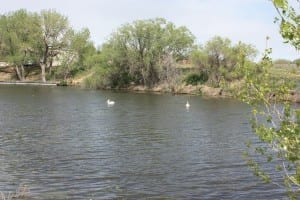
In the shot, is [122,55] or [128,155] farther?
[122,55]

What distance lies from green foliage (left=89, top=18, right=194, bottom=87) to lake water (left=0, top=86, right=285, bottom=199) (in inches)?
1882

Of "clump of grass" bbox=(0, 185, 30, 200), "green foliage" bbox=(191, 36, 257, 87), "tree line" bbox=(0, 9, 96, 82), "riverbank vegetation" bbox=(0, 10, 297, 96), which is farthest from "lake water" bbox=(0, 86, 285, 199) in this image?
"tree line" bbox=(0, 9, 96, 82)

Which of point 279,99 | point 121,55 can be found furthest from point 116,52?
point 279,99

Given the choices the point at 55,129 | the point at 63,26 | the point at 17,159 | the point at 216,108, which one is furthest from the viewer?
the point at 63,26

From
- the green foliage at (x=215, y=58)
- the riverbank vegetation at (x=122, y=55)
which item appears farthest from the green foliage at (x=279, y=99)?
the green foliage at (x=215, y=58)

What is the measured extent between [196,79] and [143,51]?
13.9 meters

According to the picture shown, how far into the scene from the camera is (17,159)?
2916 centimetres

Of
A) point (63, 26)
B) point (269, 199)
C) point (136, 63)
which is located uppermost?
point (63, 26)

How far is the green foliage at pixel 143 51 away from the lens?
103250 millimetres

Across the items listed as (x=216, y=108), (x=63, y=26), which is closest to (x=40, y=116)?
(x=216, y=108)

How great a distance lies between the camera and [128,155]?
101ft

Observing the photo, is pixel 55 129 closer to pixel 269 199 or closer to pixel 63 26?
A: pixel 269 199

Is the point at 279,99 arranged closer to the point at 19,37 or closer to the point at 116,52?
the point at 116,52

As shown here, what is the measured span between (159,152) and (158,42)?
74.2m
